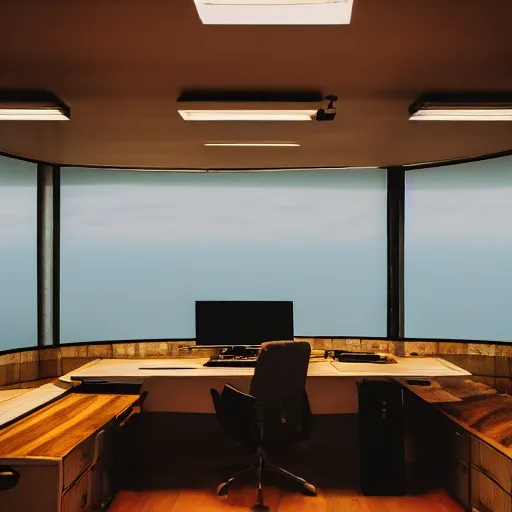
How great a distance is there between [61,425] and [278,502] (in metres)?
1.87

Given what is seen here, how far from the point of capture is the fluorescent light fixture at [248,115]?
3832mm

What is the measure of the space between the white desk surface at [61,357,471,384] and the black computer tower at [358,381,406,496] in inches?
8.6

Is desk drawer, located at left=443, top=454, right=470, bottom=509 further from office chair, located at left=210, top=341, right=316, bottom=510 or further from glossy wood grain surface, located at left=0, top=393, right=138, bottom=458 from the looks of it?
glossy wood grain surface, located at left=0, top=393, right=138, bottom=458

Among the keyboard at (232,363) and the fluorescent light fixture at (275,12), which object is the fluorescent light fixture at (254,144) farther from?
the fluorescent light fixture at (275,12)

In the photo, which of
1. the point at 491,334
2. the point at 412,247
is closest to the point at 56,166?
the point at 412,247

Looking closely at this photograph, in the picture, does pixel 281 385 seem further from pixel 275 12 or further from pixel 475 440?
pixel 275 12

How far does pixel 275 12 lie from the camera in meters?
2.55

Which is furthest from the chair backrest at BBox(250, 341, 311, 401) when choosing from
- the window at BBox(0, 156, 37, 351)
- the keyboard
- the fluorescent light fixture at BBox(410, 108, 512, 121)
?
the window at BBox(0, 156, 37, 351)

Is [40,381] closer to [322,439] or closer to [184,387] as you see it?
[184,387]

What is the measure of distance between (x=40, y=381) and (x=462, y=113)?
4178 mm

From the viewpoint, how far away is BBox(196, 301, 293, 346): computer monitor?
5.19 meters

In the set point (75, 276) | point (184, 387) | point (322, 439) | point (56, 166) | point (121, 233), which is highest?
point (56, 166)

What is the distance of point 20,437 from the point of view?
10.3 feet

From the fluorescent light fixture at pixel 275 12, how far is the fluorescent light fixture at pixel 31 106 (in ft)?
4.63
